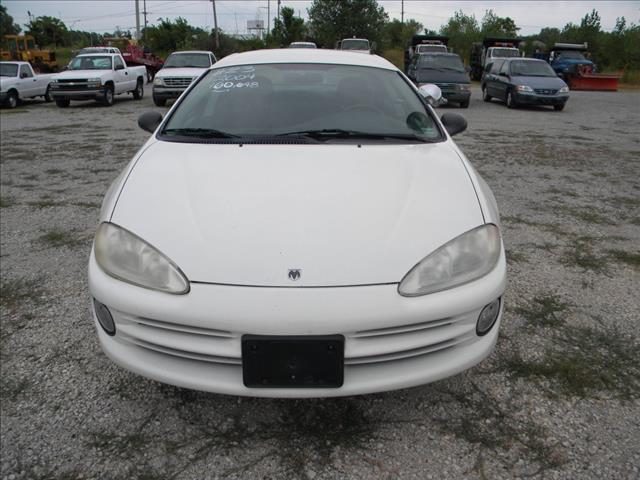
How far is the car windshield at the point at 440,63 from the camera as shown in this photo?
1450 centimetres

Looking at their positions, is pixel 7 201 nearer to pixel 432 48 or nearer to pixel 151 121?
pixel 151 121

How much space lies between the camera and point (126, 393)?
2.24 metres

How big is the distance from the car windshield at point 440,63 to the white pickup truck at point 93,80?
904cm

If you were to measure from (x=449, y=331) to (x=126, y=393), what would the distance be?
1.40 m

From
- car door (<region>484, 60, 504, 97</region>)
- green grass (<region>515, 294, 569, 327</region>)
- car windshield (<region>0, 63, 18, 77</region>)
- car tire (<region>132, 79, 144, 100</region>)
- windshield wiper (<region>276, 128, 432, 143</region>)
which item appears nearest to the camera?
windshield wiper (<region>276, 128, 432, 143</region>)

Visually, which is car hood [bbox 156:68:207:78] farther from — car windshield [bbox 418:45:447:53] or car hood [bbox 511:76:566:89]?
car windshield [bbox 418:45:447:53]

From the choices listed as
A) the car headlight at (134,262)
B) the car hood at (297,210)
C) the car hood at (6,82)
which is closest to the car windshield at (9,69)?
the car hood at (6,82)

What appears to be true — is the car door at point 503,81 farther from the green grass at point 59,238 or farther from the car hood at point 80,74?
the green grass at point 59,238

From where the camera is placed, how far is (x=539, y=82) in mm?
13875

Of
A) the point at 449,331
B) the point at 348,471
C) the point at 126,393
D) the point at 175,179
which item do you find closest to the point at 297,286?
the point at 449,331

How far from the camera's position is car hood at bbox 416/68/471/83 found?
13930mm

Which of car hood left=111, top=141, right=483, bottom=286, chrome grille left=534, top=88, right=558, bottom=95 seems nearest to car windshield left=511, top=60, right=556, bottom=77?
chrome grille left=534, top=88, right=558, bottom=95

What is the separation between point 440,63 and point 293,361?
14.6m

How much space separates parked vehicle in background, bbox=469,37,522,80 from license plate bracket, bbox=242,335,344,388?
900 inches
